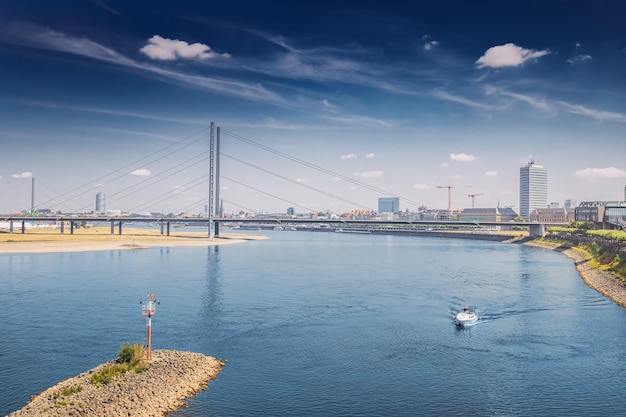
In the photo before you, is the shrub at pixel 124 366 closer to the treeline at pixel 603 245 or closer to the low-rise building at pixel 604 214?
the treeline at pixel 603 245

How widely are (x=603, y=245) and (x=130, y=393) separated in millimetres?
82799

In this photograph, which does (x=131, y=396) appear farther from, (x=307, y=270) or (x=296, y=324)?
(x=307, y=270)

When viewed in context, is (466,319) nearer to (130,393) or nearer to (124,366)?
(124,366)

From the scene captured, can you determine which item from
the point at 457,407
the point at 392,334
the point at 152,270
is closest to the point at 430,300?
the point at 392,334

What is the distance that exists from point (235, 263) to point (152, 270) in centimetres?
1502

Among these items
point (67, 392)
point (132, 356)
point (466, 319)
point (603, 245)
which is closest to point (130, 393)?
point (67, 392)

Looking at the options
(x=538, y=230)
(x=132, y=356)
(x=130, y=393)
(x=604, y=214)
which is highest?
(x=604, y=214)

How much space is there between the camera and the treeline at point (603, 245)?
213 feet

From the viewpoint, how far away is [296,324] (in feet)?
125

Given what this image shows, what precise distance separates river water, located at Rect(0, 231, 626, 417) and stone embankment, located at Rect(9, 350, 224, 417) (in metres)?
0.82

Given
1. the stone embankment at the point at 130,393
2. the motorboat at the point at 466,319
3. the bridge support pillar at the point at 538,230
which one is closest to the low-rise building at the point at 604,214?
the bridge support pillar at the point at 538,230

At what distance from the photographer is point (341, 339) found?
34.2 metres

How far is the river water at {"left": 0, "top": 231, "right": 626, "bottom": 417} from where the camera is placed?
2377 cm

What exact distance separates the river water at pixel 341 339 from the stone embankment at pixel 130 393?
82 cm
